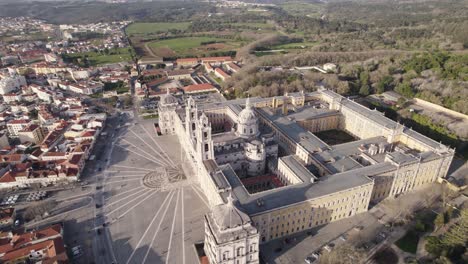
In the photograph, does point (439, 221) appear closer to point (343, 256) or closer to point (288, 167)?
point (343, 256)

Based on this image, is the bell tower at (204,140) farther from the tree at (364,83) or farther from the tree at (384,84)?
the tree at (384,84)

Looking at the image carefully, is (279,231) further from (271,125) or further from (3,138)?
(3,138)

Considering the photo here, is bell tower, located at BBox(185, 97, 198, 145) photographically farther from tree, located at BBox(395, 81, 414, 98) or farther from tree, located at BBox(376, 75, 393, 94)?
tree, located at BBox(395, 81, 414, 98)

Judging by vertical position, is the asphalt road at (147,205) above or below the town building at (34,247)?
below

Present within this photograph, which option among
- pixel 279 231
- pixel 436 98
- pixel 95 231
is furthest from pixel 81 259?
pixel 436 98

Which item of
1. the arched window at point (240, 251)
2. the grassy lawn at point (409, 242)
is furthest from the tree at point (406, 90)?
the arched window at point (240, 251)

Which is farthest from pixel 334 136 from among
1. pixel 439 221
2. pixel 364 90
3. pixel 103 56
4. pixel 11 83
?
pixel 103 56
